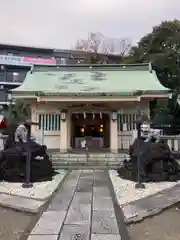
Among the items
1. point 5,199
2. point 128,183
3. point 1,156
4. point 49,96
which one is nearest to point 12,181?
point 1,156

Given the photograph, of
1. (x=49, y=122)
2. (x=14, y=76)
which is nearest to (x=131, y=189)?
(x=49, y=122)

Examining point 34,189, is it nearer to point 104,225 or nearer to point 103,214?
point 103,214

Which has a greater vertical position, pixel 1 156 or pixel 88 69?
pixel 88 69

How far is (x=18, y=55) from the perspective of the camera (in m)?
47.8

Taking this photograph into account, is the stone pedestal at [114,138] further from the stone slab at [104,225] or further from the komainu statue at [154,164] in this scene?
the stone slab at [104,225]

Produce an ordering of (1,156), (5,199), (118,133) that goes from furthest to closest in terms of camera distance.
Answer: (118,133) < (1,156) < (5,199)

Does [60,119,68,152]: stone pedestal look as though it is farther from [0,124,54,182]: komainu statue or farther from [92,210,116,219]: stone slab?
[92,210,116,219]: stone slab

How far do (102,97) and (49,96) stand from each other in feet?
8.62

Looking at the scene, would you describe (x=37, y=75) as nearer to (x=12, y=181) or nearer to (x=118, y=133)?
(x=118, y=133)

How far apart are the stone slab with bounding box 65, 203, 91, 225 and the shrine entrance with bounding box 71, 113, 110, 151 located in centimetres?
1016

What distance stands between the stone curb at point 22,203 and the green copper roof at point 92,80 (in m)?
7.37

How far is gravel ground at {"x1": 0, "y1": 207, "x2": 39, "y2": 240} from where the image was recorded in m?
4.61

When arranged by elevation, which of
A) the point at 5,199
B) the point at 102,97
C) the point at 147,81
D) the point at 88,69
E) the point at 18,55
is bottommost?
the point at 5,199

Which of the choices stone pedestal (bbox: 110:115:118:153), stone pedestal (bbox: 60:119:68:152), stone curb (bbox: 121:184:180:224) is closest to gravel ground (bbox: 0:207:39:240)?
stone curb (bbox: 121:184:180:224)
